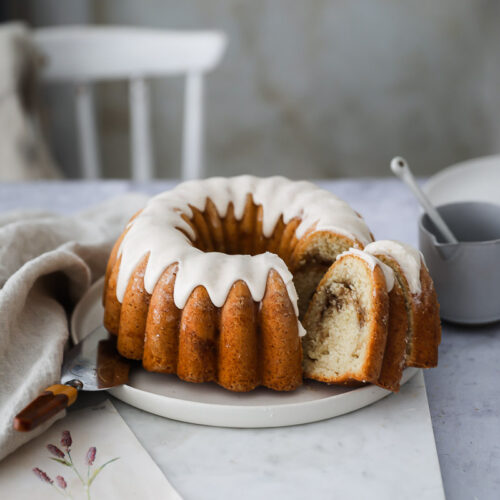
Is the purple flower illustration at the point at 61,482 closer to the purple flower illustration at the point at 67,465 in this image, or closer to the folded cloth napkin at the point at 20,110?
the purple flower illustration at the point at 67,465

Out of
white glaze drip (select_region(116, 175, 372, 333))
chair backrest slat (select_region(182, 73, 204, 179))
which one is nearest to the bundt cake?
white glaze drip (select_region(116, 175, 372, 333))

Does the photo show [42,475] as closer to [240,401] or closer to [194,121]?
[240,401]

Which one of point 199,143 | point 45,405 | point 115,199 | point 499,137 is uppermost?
point 45,405

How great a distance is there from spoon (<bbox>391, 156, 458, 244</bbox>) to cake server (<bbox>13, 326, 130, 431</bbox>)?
475 millimetres

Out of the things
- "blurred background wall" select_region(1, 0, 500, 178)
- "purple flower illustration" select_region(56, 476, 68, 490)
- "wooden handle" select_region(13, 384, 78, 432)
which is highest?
"wooden handle" select_region(13, 384, 78, 432)

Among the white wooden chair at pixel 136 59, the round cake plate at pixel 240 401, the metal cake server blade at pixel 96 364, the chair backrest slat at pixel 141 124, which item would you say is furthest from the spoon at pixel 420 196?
the chair backrest slat at pixel 141 124

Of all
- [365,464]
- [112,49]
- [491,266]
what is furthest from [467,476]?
[112,49]

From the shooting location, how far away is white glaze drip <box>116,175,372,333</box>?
80 centimetres

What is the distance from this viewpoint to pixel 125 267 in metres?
0.86

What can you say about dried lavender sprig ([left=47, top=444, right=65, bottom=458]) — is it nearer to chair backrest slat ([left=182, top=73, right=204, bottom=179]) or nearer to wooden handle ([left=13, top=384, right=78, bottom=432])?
wooden handle ([left=13, top=384, right=78, bottom=432])

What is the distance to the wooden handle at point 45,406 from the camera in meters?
0.70

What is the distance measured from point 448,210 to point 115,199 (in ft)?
2.22

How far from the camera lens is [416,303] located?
0.81 metres

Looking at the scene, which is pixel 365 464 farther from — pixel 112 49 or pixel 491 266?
pixel 112 49
